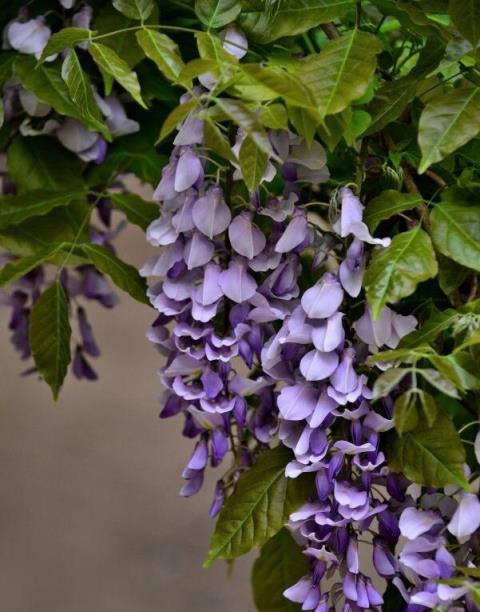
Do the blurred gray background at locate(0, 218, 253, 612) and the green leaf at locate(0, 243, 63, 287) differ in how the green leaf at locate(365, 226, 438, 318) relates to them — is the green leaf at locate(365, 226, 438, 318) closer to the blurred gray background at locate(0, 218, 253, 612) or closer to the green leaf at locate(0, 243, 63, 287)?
the green leaf at locate(0, 243, 63, 287)

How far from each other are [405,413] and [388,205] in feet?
0.31

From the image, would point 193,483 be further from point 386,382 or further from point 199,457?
point 386,382

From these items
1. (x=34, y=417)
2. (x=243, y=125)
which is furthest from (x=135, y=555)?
(x=243, y=125)

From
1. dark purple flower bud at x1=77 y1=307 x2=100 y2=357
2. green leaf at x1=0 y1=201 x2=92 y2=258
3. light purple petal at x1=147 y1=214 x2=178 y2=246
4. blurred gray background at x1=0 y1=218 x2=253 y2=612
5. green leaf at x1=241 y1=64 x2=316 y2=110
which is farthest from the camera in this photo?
blurred gray background at x1=0 y1=218 x2=253 y2=612

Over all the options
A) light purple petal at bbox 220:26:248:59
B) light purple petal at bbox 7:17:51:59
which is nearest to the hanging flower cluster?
light purple petal at bbox 7:17:51:59

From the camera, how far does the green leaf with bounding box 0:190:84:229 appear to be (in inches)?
23.1

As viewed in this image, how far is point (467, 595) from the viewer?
0.44 m

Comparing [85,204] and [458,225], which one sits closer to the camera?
[458,225]

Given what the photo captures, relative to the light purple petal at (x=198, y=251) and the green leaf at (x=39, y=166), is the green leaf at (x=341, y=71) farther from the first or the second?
the green leaf at (x=39, y=166)

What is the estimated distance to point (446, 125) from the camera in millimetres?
433

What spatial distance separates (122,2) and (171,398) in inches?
7.3

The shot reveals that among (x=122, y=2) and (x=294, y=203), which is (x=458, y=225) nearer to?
(x=294, y=203)

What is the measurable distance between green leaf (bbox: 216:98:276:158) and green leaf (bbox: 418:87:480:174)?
0.07 meters

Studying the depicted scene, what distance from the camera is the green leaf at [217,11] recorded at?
482mm
